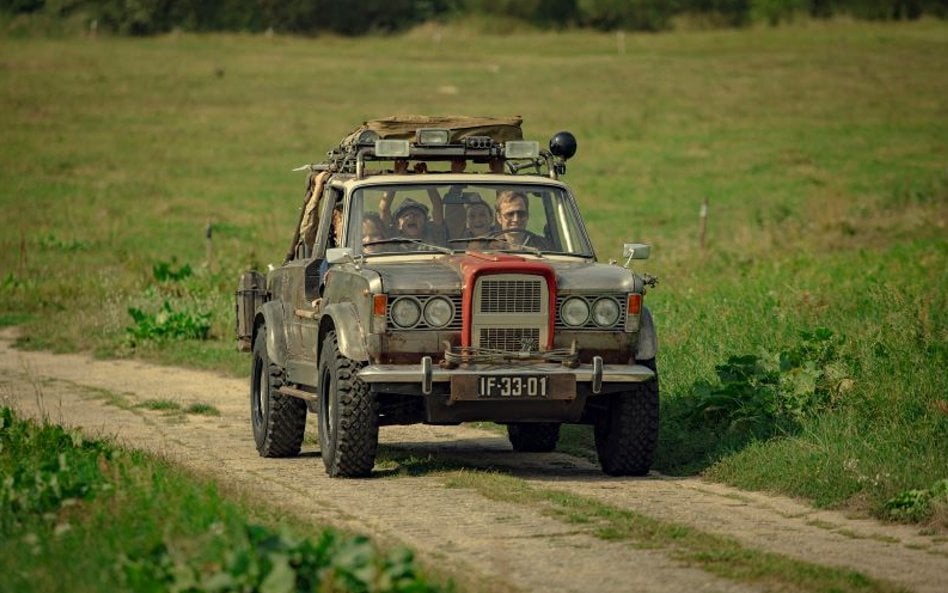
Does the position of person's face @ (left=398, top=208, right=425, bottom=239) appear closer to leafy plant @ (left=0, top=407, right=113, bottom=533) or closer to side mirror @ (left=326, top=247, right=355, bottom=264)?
side mirror @ (left=326, top=247, right=355, bottom=264)

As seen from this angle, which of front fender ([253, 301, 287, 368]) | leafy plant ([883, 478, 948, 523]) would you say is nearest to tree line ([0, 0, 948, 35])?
front fender ([253, 301, 287, 368])

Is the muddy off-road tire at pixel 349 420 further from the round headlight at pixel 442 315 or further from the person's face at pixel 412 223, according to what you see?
the person's face at pixel 412 223

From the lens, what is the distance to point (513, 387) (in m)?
11.6

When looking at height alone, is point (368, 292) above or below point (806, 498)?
above

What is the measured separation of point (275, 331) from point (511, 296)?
8.82ft

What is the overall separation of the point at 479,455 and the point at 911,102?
3798cm

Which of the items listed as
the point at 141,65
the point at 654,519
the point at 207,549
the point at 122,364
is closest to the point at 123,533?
the point at 207,549

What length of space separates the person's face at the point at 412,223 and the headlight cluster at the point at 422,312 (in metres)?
1.13

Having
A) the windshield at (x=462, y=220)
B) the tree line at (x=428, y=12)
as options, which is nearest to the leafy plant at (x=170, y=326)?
the windshield at (x=462, y=220)

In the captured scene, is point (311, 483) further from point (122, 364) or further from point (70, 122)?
point (70, 122)

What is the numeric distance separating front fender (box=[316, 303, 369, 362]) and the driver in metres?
1.32

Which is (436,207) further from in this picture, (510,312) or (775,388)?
(775,388)

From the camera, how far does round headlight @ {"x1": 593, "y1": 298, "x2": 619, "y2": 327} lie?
1202 cm

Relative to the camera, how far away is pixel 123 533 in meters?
8.75
